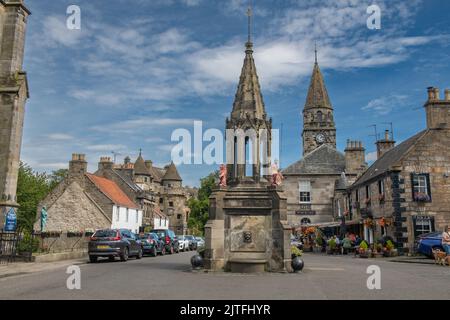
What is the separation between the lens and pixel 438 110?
28.1m

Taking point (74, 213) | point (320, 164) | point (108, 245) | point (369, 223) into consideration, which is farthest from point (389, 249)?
point (74, 213)

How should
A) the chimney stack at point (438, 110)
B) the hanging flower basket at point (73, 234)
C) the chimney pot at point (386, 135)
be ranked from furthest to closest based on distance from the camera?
the chimney pot at point (386, 135), the chimney stack at point (438, 110), the hanging flower basket at point (73, 234)

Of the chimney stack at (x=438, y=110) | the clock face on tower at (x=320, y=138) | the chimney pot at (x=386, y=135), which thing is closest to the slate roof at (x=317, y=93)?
the clock face on tower at (x=320, y=138)

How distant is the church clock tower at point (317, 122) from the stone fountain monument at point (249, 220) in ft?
198

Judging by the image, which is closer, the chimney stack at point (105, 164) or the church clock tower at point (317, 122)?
the chimney stack at point (105, 164)

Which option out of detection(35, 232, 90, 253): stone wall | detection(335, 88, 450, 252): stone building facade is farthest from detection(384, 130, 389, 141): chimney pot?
detection(35, 232, 90, 253): stone wall

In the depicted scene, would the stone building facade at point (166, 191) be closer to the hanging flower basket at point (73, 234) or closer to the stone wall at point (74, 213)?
the stone wall at point (74, 213)

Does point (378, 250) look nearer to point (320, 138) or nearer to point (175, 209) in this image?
point (175, 209)

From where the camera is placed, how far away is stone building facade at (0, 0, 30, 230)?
2134 centimetres

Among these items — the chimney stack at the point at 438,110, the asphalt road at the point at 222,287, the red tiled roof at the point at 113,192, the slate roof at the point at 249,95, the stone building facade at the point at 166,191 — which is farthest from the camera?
the stone building facade at the point at 166,191

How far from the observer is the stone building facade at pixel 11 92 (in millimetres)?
21344

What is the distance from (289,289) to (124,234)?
14683 millimetres

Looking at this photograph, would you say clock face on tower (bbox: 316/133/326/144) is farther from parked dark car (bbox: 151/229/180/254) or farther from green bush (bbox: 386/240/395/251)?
green bush (bbox: 386/240/395/251)
